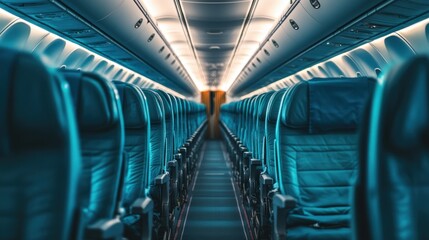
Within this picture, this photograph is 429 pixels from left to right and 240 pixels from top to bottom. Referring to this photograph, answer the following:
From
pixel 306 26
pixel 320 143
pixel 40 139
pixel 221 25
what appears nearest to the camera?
pixel 40 139

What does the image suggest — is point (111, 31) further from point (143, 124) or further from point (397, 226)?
point (397, 226)

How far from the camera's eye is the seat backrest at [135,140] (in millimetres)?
3004

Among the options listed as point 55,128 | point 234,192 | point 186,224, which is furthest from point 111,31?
point 55,128

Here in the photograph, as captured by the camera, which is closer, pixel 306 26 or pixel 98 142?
pixel 98 142

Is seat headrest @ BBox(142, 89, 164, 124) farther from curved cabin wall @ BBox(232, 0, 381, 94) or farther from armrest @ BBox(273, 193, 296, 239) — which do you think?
curved cabin wall @ BBox(232, 0, 381, 94)

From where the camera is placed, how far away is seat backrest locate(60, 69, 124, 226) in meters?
2.07

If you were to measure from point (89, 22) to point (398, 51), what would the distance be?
13.3ft

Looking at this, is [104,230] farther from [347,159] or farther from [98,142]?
[347,159]

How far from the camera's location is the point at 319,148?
297 centimetres

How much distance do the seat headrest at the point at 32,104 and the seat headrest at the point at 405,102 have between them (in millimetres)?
1140

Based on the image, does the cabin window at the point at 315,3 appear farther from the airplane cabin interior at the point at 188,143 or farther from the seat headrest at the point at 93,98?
the seat headrest at the point at 93,98

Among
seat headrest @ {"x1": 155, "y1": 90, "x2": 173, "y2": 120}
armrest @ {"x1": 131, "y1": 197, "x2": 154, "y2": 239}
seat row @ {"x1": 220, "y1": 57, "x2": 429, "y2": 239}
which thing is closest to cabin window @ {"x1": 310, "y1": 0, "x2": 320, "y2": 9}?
seat row @ {"x1": 220, "y1": 57, "x2": 429, "y2": 239}

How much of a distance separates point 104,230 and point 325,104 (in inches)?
68.2

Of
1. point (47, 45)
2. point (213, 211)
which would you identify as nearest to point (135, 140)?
point (213, 211)
